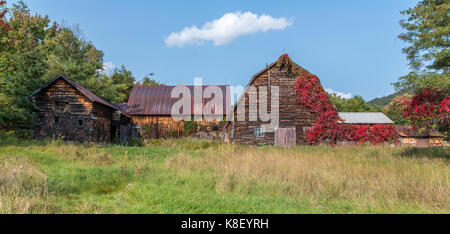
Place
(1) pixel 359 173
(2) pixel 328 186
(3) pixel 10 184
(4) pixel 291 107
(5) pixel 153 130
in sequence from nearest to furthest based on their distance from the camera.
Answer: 1. (3) pixel 10 184
2. (2) pixel 328 186
3. (1) pixel 359 173
4. (4) pixel 291 107
5. (5) pixel 153 130

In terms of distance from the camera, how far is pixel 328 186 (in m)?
6.55

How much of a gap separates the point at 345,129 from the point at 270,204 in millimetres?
18705

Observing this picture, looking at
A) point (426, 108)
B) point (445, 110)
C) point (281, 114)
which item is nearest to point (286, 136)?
point (281, 114)

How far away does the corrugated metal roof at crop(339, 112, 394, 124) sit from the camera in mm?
30500

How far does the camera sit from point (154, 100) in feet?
100

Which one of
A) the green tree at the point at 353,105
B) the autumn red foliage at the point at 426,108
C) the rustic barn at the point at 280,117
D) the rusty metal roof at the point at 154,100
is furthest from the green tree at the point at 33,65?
the green tree at the point at 353,105

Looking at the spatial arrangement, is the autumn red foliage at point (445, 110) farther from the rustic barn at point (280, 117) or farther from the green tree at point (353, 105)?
the green tree at point (353, 105)

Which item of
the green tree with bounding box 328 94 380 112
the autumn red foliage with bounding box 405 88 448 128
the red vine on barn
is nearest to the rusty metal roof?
the red vine on barn

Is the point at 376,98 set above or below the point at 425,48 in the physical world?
above

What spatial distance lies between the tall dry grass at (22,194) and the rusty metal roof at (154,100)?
21.7m

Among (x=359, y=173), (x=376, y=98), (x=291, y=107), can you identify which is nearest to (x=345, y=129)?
(x=291, y=107)

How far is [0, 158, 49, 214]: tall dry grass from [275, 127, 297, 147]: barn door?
1703 centimetres
